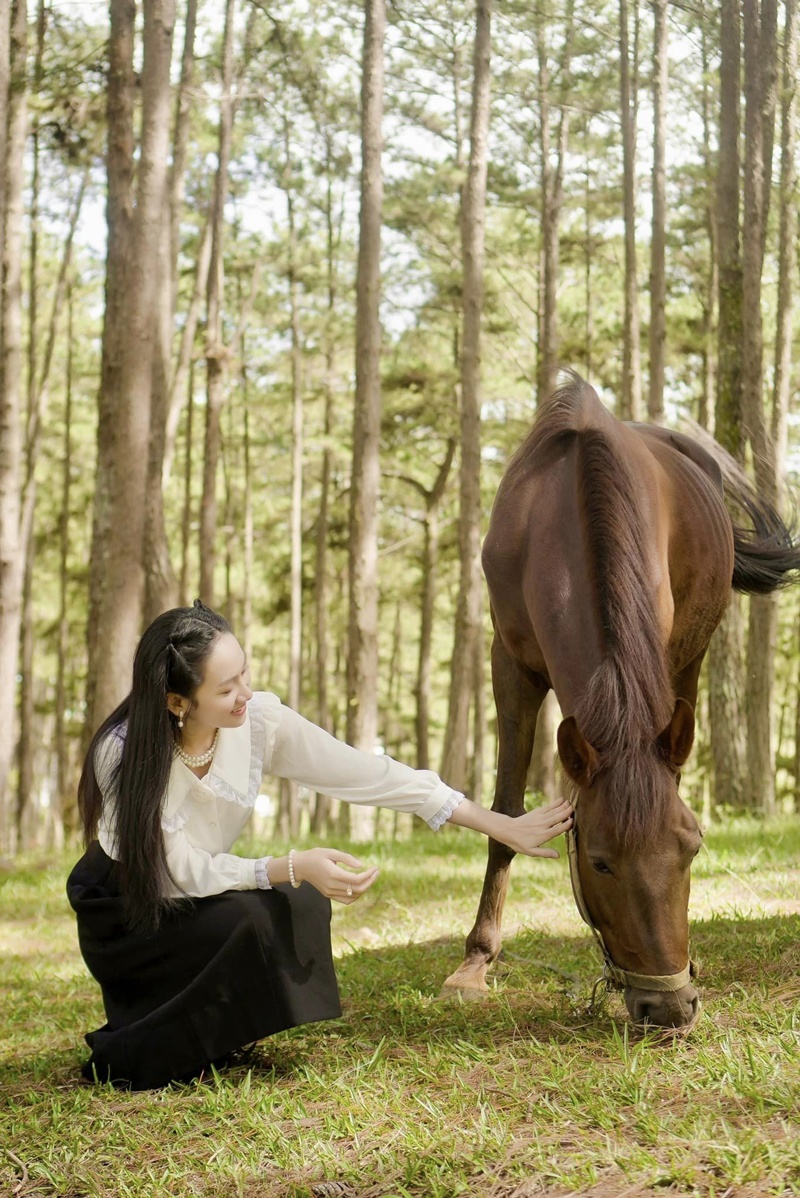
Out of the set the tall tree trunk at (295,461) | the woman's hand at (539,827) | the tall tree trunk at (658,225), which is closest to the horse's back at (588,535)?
the woman's hand at (539,827)

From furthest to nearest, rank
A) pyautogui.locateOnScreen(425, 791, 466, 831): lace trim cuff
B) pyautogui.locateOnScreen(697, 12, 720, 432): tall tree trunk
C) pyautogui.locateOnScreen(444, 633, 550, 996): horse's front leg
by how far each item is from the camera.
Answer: pyautogui.locateOnScreen(697, 12, 720, 432): tall tree trunk < pyautogui.locateOnScreen(444, 633, 550, 996): horse's front leg < pyautogui.locateOnScreen(425, 791, 466, 831): lace trim cuff

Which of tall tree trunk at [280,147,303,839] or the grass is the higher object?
tall tree trunk at [280,147,303,839]

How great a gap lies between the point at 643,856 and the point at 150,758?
5.02 ft

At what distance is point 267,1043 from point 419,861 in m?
4.73

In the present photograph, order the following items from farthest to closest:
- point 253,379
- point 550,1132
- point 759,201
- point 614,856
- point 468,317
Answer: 1. point 253,379
2. point 468,317
3. point 759,201
4. point 614,856
5. point 550,1132

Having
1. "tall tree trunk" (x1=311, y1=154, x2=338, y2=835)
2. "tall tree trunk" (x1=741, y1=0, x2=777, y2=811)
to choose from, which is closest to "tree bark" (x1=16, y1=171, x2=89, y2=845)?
"tall tree trunk" (x1=311, y1=154, x2=338, y2=835)

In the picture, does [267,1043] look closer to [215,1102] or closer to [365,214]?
[215,1102]

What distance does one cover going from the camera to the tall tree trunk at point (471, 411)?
46.5 feet

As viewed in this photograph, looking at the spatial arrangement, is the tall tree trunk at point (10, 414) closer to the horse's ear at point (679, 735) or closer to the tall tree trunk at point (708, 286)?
the horse's ear at point (679, 735)

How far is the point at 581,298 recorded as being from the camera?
20562mm

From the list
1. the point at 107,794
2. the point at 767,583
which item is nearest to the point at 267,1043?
the point at 107,794

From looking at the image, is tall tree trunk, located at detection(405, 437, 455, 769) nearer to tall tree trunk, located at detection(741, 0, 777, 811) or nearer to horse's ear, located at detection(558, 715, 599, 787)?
tall tree trunk, located at detection(741, 0, 777, 811)

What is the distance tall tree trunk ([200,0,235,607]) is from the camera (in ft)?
51.6

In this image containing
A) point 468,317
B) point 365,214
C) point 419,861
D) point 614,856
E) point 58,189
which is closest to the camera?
point 614,856
